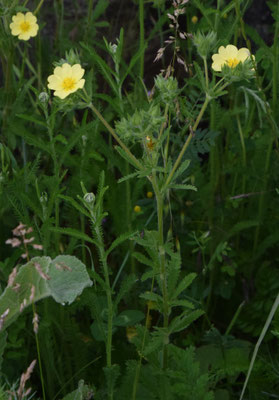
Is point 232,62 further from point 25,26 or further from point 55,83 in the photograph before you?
point 25,26

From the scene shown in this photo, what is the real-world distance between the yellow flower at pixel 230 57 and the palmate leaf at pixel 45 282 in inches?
23.2

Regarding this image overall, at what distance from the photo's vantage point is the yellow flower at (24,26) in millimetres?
1889

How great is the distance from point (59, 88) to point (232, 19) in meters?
0.77

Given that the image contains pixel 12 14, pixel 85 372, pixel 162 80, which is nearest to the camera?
pixel 162 80

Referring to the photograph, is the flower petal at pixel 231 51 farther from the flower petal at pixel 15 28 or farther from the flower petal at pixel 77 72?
the flower petal at pixel 15 28

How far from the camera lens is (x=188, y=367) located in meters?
1.38

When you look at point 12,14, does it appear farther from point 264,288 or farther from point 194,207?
point 264,288

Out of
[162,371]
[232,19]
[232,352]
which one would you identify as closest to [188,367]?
[162,371]

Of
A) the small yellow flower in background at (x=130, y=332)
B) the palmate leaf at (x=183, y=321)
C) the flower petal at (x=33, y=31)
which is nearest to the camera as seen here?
the palmate leaf at (x=183, y=321)

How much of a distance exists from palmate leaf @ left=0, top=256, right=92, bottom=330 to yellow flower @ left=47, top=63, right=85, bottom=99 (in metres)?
0.38

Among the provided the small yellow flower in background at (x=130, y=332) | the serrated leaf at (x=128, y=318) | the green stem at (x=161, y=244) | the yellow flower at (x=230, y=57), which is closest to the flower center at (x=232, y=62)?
the yellow flower at (x=230, y=57)

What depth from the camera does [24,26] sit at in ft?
6.28

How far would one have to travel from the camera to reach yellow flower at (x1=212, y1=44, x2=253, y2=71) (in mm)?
1406

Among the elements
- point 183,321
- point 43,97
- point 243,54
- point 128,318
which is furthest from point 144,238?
point 243,54
